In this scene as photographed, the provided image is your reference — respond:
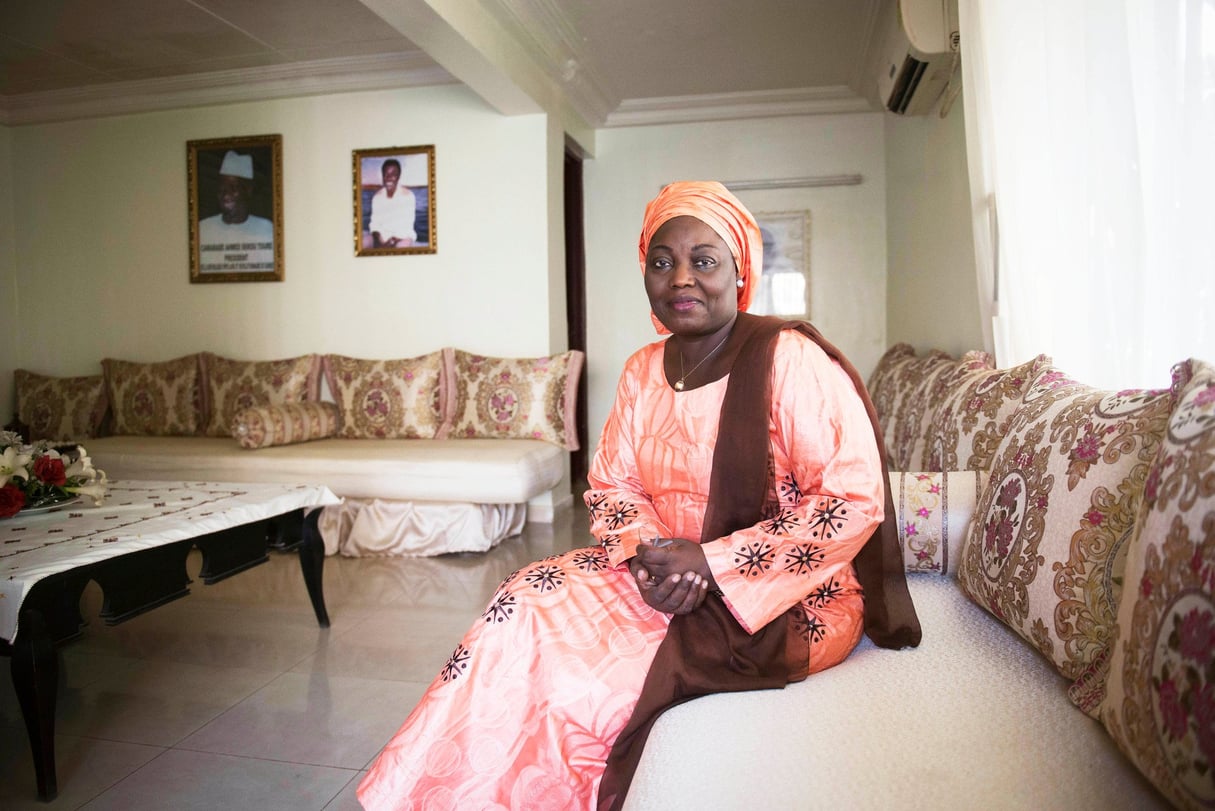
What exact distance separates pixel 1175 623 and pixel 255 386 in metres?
5.00

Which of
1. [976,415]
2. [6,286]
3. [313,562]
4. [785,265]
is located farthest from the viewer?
[785,265]

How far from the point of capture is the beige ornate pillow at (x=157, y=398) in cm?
501

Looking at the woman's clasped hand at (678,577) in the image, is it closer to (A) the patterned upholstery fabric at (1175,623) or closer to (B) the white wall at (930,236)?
(A) the patterned upholstery fabric at (1175,623)

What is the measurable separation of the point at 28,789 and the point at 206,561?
70 cm

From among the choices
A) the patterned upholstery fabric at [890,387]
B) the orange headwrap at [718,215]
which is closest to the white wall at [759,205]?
the patterned upholstery fabric at [890,387]

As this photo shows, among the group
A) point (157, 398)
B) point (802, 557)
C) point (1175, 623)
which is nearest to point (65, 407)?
point (157, 398)

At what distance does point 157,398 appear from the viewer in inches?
199

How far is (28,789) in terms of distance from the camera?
1740 mm

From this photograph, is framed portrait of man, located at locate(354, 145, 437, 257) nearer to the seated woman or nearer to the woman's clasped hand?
the seated woman

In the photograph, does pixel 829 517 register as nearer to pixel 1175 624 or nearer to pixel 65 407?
pixel 1175 624

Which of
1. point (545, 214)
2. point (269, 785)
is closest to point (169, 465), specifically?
point (545, 214)

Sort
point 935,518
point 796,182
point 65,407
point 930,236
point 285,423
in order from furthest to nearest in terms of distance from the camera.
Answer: point 796,182 → point 65,407 → point 285,423 → point 930,236 → point 935,518

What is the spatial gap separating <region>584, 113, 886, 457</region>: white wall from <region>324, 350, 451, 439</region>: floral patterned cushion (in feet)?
5.65

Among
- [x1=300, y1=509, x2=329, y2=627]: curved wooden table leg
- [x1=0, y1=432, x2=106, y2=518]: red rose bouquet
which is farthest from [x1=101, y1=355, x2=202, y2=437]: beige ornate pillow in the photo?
[x1=300, y1=509, x2=329, y2=627]: curved wooden table leg
